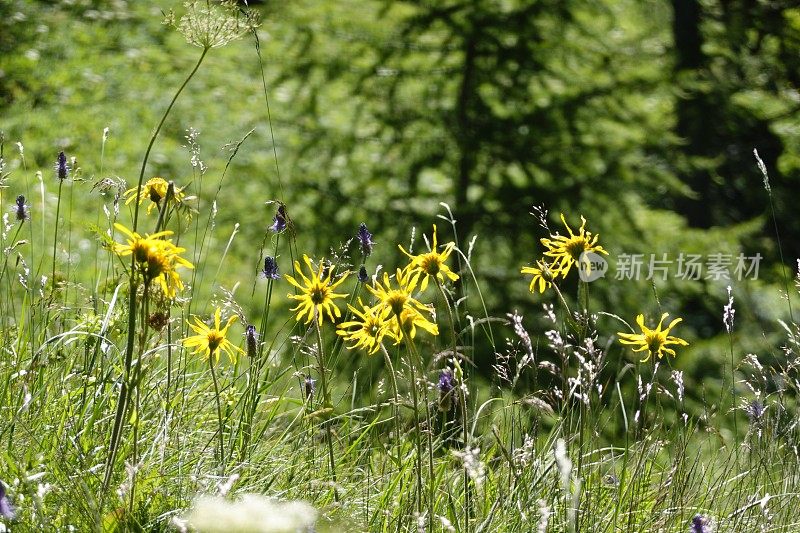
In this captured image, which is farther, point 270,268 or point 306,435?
point 306,435

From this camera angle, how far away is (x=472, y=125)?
27.9ft

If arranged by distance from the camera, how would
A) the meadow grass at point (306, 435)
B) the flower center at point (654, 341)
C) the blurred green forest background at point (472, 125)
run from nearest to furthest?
the meadow grass at point (306, 435) < the flower center at point (654, 341) < the blurred green forest background at point (472, 125)

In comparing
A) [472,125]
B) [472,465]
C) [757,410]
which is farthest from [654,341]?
[472,125]

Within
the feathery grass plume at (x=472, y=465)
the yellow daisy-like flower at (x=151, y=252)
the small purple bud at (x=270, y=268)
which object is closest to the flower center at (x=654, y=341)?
the feathery grass plume at (x=472, y=465)

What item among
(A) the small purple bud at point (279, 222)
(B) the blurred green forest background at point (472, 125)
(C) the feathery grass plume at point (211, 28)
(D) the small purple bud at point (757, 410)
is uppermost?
(C) the feathery grass plume at point (211, 28)

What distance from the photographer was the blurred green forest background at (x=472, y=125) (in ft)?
22.9

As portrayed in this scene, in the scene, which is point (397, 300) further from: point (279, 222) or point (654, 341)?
point (279, 222)

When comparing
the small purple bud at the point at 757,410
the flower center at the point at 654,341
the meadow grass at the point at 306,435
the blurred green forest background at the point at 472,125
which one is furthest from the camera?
the blurred green forest background at the point at 472,125

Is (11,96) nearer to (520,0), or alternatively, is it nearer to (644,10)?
(520,0)

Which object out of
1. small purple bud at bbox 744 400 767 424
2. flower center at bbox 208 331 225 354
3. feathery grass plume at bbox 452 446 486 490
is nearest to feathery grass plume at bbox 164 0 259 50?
flower center at bbox 208 331 225 354

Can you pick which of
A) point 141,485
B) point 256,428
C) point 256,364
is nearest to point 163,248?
point 141,485

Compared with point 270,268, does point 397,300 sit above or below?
above

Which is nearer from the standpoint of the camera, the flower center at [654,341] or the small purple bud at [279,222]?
the flower center at [654,341]

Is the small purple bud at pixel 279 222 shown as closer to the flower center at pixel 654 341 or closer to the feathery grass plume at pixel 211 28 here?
the feathery grass plume at pixel 211 28
